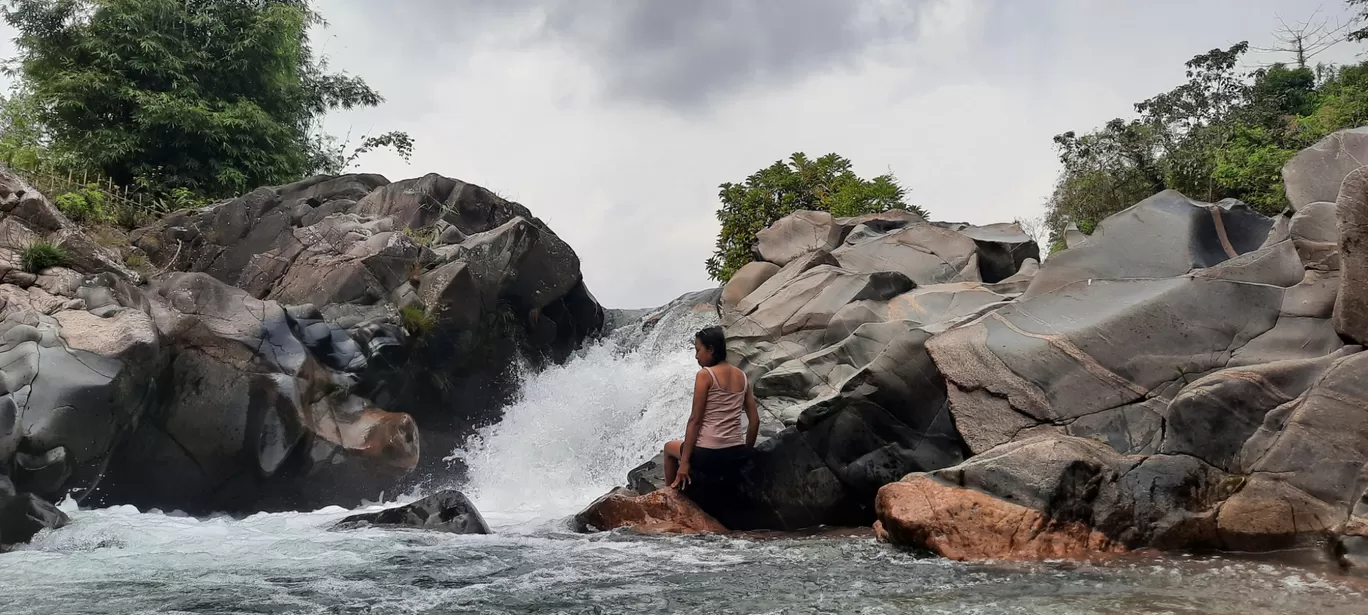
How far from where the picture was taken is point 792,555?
677 cm

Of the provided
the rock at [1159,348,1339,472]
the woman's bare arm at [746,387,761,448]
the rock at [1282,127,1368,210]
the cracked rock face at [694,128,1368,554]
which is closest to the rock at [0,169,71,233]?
the cracked rock face at [694,128,1368,554]

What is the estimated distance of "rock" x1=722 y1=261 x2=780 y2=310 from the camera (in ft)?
52.5

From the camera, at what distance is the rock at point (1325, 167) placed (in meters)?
7.92

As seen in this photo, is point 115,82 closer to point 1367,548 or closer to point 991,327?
Answer: point 991,327

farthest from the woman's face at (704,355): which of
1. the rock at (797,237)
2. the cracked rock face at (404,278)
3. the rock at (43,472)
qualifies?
the rock at (797,237)

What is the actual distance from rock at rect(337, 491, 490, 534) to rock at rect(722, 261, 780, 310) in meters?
7.53

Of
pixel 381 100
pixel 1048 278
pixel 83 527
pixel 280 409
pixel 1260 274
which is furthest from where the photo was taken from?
pixel 381 100

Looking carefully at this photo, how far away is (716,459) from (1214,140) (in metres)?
20.7

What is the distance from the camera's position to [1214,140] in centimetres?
2336

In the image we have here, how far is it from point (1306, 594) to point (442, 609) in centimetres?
465

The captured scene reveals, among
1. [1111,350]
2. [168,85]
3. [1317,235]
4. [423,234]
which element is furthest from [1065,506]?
[168,85]

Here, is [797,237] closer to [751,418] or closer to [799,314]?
[799,314]

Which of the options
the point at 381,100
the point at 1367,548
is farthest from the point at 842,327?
the point at 381,100

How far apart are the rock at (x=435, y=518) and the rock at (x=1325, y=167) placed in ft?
26.7
